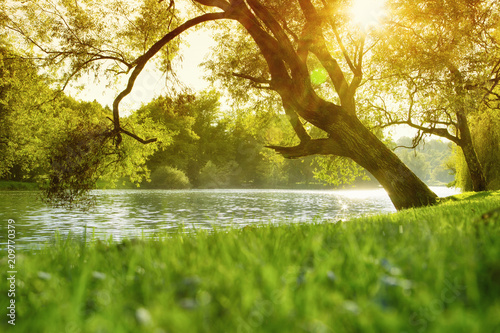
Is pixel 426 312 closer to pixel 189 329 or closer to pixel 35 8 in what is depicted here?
pixel 189 329

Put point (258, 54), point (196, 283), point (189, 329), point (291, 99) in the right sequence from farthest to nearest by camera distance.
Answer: point (258, 54)
point (291, 99)
point (196, 283)
point (189, 329)

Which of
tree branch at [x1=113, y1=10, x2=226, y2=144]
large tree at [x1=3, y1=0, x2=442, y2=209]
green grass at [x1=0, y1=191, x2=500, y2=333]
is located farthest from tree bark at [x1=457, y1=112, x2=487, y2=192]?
green grass at [x1=0, y1=191, x2=500, y2=333]

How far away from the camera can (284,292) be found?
5.57 ft

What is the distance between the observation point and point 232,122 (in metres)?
20.9

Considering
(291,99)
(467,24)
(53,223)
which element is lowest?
(53,223)

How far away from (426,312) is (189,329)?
1006mm

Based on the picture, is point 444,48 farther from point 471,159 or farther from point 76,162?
point 76,162

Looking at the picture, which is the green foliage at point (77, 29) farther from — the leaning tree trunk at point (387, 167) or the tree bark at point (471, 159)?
the tree bark at point (471, 159)

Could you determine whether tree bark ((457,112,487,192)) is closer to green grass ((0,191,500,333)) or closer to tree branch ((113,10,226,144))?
tree branch ((113,10,226,144))

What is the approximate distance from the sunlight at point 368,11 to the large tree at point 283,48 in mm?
613

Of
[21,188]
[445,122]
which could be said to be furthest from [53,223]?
[21,188]

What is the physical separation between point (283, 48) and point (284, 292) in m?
9.60

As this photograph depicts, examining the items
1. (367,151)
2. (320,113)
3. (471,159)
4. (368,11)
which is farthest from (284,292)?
(471,159)

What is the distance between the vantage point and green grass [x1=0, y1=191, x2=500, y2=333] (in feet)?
4.93
